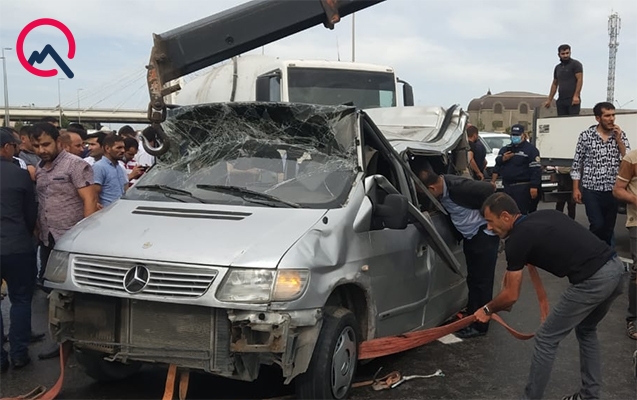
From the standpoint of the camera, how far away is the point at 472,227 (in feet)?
18.4

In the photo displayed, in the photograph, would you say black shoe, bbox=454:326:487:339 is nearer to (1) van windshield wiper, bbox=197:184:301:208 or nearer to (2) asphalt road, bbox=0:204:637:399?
(2) asphalt road, bbox=0:204:637:399

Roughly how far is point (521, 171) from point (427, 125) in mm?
2719

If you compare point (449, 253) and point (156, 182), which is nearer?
point (156, 182)

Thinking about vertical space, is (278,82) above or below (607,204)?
above

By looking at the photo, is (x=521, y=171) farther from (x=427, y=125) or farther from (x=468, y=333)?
(x=468, y=333)

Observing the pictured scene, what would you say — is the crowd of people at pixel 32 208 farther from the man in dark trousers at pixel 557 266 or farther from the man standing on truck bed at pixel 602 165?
the man standing on truck bed at pixel 602 165

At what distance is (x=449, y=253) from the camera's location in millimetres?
5102

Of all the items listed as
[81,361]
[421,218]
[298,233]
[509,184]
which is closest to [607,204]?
[509,184]

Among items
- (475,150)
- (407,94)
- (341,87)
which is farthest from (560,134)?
(341,87)

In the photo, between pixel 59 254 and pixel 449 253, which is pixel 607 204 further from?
pixel 59 254

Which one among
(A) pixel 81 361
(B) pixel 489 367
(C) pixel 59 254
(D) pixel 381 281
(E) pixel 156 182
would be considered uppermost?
(E) pixel 156 182

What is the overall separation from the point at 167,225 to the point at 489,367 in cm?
284

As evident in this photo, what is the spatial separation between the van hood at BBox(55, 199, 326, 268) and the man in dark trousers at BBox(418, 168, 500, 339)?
200cm

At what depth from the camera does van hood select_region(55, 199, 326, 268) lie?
11.6 feet
